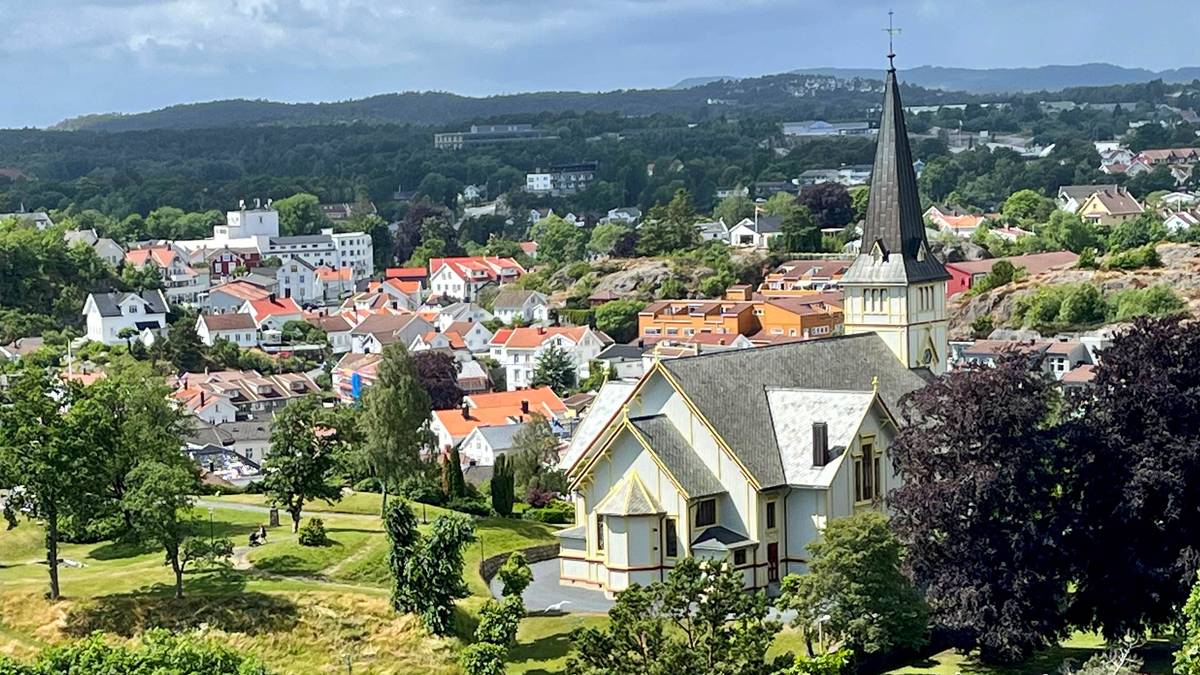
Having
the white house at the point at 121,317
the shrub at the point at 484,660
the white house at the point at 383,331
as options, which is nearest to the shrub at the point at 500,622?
the shrub at the point at 484,660

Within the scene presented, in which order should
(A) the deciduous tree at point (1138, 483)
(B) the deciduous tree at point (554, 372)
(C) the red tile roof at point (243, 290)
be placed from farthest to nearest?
(C) the red tile roof at point (243, 290) → (B) the deciduous tree at point (554, 372) → (A) the deciduous tree at point (1138, 483)

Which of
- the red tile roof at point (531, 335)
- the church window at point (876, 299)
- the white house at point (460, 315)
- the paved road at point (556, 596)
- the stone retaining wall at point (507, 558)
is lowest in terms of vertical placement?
the paved road at point (556, 596)

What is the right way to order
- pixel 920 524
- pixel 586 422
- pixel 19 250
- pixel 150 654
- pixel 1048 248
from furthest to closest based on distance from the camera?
pixel 1048 248, pixel 19 250, pixel 586 422, pixel 920 524, pixel 150 654

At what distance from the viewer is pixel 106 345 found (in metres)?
108

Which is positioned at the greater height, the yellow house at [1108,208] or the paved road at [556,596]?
the yellow house at [1108,208]

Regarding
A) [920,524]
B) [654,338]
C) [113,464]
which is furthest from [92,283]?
[920,524]

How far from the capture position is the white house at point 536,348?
10981 cm

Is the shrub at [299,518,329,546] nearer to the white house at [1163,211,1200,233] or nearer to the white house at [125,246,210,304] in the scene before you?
the white house at [125,246,210,304]

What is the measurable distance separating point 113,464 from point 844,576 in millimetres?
20229

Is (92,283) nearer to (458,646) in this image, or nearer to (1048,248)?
(1048,248)

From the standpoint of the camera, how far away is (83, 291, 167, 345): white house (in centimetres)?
11206

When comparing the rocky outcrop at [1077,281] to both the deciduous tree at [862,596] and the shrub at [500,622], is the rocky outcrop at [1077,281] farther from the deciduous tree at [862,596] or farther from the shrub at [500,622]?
the deciduous tree at [862,596]

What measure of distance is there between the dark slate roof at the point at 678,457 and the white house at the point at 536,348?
5952 cm

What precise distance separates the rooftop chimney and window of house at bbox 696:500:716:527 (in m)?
2.81
